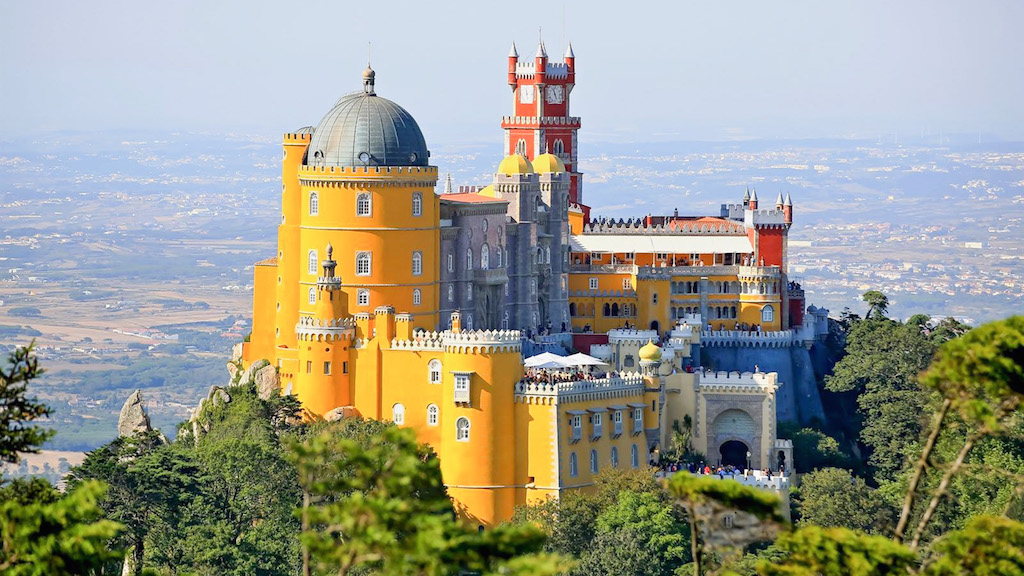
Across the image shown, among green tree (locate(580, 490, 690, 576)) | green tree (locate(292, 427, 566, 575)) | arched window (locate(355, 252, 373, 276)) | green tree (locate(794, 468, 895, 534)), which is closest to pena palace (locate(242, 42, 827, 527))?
arched window (locate(355, 252, 373, 276))

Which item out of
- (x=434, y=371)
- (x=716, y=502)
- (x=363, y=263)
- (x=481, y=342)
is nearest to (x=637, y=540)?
(x=481, y=342)

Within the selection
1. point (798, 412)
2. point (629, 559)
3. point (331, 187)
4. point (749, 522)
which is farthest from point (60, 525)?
point (798, 412)

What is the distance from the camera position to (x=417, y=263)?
331 ft

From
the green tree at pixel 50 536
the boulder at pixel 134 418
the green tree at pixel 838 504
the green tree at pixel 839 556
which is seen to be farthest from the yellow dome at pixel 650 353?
the green tree at pixel 50 536

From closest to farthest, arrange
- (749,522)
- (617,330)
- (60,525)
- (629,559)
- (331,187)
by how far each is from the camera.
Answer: (60,525), (749,522), (629,559), (331,187), (617,330)

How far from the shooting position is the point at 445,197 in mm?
106312

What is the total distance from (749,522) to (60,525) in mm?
14673

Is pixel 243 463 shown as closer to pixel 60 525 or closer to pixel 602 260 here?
pixel 602 260

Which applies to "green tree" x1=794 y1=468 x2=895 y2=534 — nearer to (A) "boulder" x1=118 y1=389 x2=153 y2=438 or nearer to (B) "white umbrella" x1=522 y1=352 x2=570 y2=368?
(B) "white umbrella" x1=522 y1=352 x2=570 y2=368

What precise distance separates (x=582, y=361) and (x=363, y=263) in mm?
10389

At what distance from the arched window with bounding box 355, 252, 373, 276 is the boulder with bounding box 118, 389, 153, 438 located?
12.8 metres

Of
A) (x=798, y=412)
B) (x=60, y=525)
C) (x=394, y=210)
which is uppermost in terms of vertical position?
(x=394, y=210)

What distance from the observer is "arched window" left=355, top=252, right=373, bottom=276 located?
99.7m

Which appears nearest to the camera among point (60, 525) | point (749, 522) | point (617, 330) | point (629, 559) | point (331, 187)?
point (60, 525)
